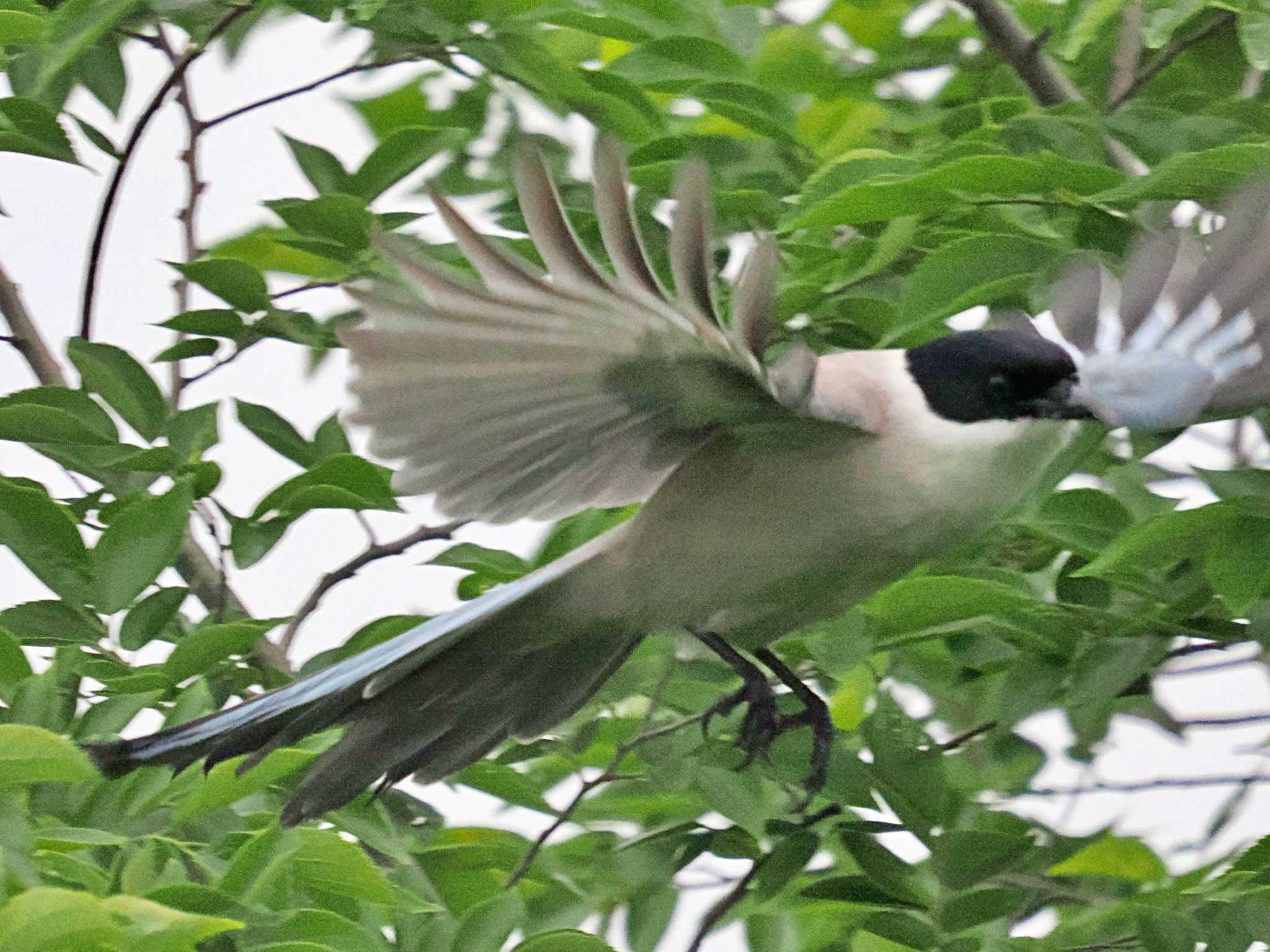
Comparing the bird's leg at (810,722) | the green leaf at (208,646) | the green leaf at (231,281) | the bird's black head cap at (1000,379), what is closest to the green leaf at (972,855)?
the bird's leg at (810,722)

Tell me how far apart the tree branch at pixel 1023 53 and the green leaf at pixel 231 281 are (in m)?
0.70

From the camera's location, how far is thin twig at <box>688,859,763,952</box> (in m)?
1.58

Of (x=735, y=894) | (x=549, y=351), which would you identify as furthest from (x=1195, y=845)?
(x=549, y=351)

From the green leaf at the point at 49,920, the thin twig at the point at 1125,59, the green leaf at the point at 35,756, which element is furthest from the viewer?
the thin twig at the point at 1125,59

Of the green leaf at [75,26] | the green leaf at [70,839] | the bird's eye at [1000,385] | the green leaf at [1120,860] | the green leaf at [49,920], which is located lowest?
the green leaf at [1120,860]

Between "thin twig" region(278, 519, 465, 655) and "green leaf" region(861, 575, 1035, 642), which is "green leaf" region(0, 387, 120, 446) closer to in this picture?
"thin twig" region(278, 519, 465, 655)

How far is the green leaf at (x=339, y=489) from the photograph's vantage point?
5.30ft

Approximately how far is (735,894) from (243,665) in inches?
20.0

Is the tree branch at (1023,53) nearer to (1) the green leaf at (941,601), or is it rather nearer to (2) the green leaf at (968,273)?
(2) the green leaf at (968,273)

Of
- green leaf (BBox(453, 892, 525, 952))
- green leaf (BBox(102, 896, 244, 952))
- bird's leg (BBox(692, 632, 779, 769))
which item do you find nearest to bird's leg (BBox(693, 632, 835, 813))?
→ bird's leg (BBox(692, 632, 779, 769))

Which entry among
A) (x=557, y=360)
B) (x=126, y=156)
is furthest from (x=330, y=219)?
(x=557, y=360)

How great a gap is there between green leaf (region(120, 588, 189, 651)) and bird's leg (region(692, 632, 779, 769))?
0.48m

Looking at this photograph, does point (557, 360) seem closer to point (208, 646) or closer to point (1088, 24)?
point (208, 646)

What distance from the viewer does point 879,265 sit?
1538 mm
